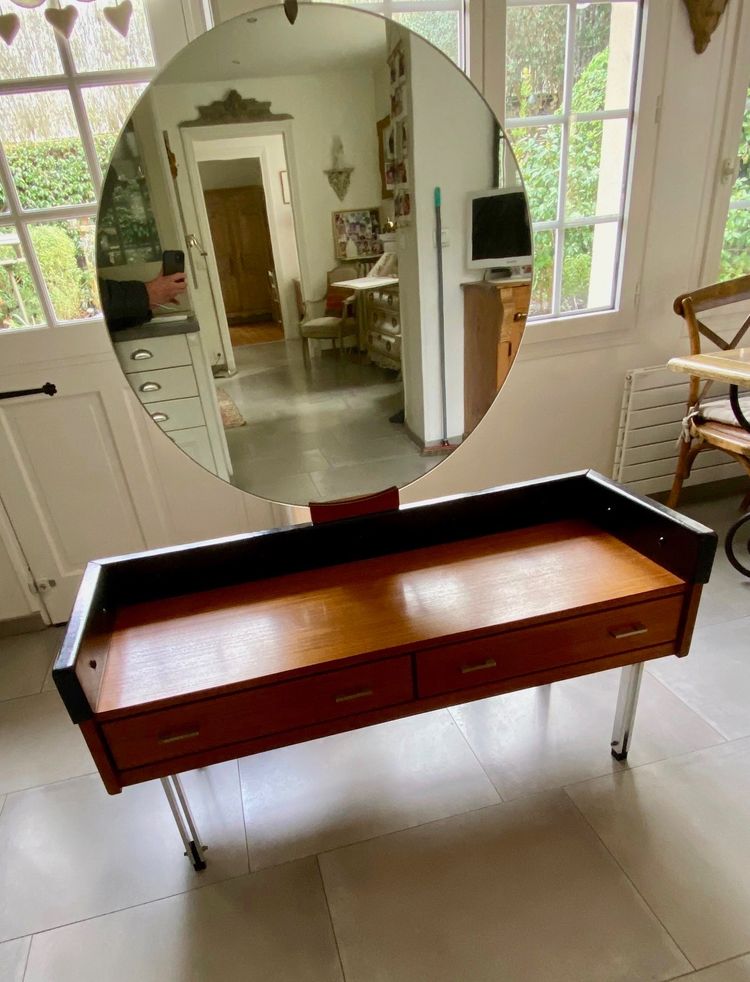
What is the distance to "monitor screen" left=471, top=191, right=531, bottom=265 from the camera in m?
1.08

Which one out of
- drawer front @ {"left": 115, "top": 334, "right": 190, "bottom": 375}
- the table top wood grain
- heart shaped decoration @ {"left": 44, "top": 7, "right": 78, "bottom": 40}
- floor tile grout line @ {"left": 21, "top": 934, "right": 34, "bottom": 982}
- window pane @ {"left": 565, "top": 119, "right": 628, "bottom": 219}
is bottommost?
floor tile grout line @ {"left": 21, "top": 934, "right": 34, "bottom": 982}

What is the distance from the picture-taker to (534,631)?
1073 millimetres

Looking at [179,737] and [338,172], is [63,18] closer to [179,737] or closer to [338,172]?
[338,172]

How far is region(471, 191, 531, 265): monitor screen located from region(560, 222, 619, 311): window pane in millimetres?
1026

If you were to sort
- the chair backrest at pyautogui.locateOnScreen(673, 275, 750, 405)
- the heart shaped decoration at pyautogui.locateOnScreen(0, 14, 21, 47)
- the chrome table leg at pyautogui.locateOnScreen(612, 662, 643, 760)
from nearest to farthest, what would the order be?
the chrome table leg at pyautogui.locateOnScreen(612, 662, 643, 760)
the heart shaped decoration at pyautogui.locateOnScreen(0, 14, 21, 47)
the chair backrest at pyautogui.locateOnScreen(673, 275, 750, 405)

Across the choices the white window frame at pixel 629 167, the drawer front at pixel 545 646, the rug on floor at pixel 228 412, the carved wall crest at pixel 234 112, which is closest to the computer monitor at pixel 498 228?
the carved wall crest at pixel 234 112

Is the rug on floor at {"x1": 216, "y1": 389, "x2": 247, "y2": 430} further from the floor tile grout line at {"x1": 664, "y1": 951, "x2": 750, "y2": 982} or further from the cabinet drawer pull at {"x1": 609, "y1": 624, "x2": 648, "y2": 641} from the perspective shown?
the floor tile grout line at {"x1": 664, "y1": 951, "x2": 750, "y2": 982}

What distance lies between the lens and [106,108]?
60.9 inches

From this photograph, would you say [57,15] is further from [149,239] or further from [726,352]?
[726,352]

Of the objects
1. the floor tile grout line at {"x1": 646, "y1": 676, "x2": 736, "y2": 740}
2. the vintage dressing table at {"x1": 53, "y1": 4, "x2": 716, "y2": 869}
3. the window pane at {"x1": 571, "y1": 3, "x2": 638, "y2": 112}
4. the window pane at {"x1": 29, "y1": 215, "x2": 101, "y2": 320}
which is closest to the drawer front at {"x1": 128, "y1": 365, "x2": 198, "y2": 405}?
the vintage dressing table at {"x1": 53, "y1": 4, "x2": 716, "y2": 869}

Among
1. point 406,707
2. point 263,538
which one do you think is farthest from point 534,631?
point 263,538

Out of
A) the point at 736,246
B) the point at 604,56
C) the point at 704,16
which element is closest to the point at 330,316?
the point at 604,56

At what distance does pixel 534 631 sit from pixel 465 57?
5.32 feet

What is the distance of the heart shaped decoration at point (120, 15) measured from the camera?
4.75 ft
